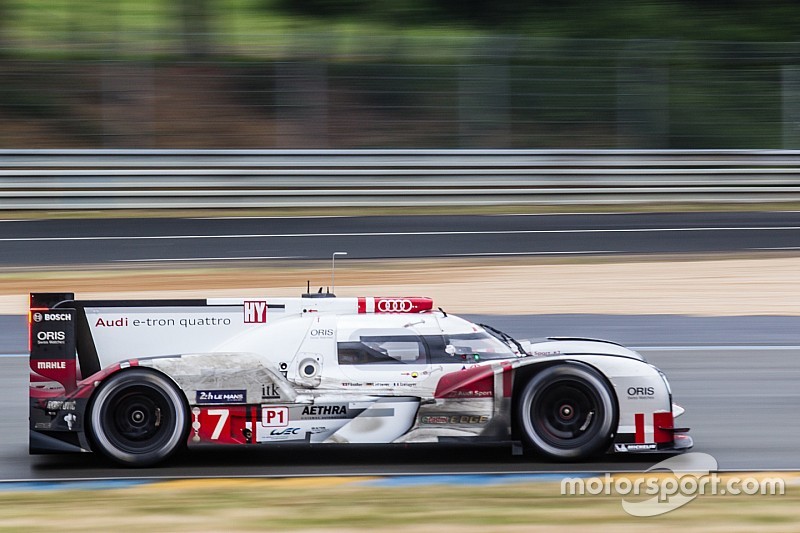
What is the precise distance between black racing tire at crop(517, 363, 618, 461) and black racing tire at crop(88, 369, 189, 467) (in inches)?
78.9

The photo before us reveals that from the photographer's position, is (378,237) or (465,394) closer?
(465,394)

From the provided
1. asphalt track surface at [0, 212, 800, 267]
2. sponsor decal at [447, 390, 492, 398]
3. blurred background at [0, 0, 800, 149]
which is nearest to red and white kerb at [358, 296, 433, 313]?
sponsor decal at [447, 390, 492, 398]

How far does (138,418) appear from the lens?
254 inches

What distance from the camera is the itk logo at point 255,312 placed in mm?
6668

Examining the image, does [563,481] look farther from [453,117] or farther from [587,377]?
[453,117]

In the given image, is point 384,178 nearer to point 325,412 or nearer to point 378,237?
point 378,237

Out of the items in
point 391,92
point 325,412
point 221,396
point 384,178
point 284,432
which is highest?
point 391,92

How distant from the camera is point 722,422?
7844 millimetres

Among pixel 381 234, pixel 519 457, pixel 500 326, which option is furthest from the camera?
pixel 381 234

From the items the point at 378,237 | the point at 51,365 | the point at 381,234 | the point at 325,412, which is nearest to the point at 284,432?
the point at 325,412

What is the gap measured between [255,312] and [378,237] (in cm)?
999

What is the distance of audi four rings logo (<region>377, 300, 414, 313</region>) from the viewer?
22.4ft

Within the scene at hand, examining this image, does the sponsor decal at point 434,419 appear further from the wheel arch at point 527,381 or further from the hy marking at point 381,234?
the hy marking at point 381,234

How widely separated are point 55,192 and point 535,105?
8.62 meters
